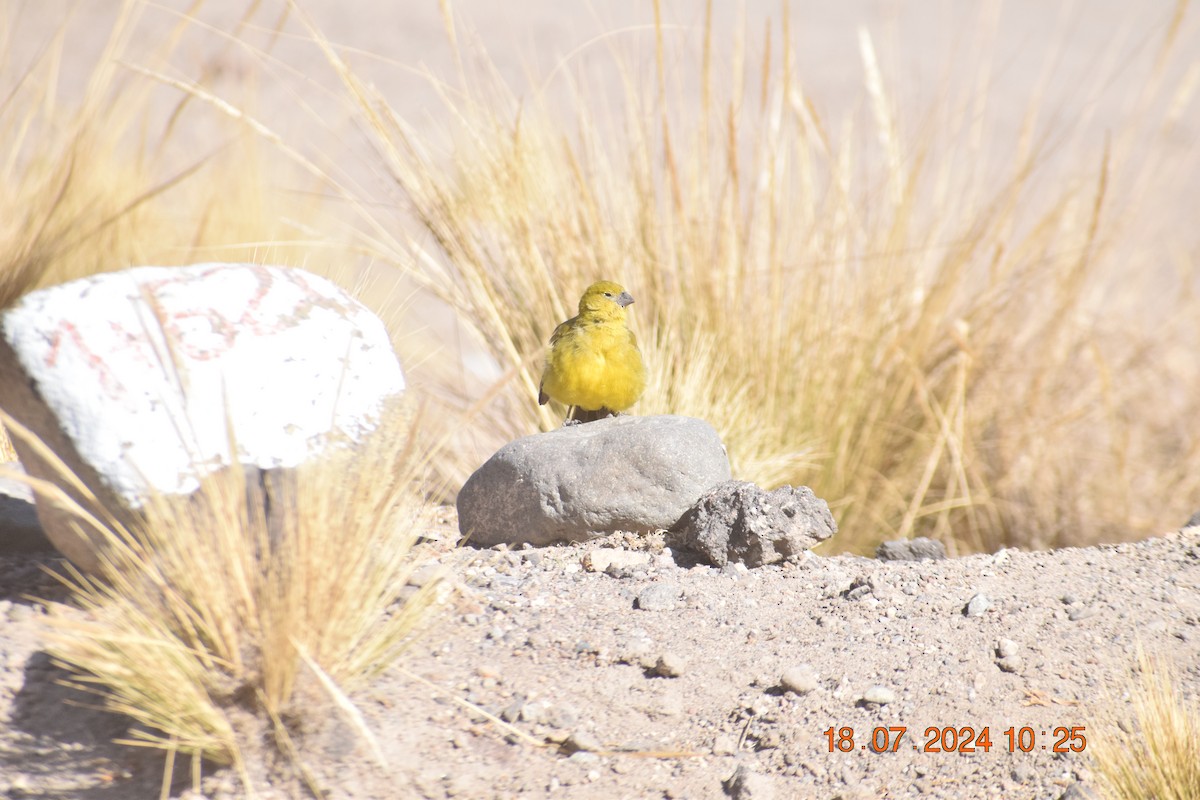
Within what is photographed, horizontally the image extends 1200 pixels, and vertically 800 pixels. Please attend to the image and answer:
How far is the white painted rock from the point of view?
1.96 meters

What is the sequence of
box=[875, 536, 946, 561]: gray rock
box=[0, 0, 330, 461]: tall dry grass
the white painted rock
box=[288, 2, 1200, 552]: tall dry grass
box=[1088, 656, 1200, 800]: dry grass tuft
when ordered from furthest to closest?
box=[288, 2, 1200, 552]: tall dry grass < box=[0, 0, 330, 461]: tall dry grass < box=[875, 536, 946, 561]: gray rock < the white painted rock < box=[1088, 656, 1200, 800]: dry grass tuft

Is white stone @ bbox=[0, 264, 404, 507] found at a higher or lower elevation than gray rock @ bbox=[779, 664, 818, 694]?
higher

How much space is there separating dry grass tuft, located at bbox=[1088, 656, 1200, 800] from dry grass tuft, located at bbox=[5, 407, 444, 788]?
119 centimetres

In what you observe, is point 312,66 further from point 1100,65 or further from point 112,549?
point 112,549

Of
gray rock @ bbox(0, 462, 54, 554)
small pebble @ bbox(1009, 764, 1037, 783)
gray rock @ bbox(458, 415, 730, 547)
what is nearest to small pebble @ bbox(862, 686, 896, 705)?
small pebble @ bbox(1009, 764, 1037, 783)

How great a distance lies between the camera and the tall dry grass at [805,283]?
3484 millimetres

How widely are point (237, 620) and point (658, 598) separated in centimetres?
88

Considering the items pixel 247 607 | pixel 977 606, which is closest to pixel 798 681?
pixel 977 606

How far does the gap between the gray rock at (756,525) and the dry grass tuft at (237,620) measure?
749mm

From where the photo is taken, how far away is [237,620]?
5.94ft

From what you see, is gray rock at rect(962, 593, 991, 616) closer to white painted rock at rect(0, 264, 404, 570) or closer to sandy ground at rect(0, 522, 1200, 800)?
sandy ground at rect(0, 522, 1200, 800)

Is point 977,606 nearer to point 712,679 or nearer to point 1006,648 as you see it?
point 1006,648

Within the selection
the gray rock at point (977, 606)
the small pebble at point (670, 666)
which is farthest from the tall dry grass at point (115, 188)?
the gray rock at point (977, 606)

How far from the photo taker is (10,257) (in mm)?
3111
